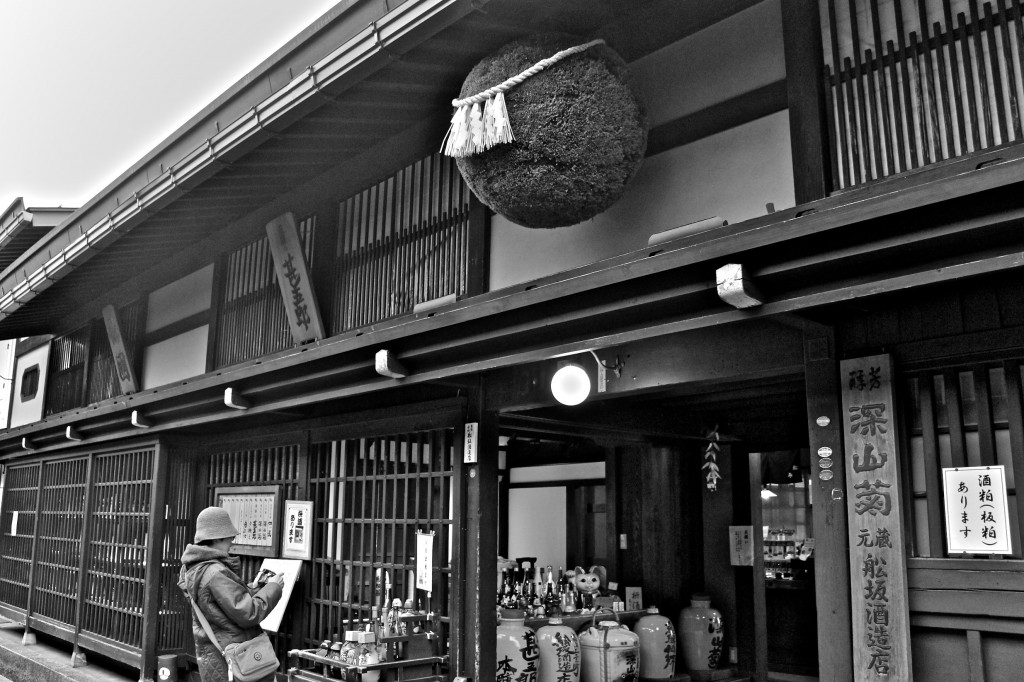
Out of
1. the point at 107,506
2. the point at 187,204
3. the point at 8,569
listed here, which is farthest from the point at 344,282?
the point at 8,569

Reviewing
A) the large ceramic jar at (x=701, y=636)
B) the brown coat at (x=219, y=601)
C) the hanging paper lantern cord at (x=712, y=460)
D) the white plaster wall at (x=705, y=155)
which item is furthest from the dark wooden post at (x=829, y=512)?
the large ceramic jar at (x=701, y=636)

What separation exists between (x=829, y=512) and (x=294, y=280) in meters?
5.45

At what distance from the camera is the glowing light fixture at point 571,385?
611 centimetres

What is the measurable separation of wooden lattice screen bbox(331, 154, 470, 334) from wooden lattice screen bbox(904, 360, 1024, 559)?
358 cm

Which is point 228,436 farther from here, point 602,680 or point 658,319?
point 658,319

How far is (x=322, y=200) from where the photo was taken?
335 inches

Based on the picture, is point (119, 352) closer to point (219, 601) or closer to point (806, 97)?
point (219, 601)

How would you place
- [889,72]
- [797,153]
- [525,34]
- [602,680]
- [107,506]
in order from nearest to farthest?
[889,72]
[797,153]
[525,34]
[602,680]
[107,506]

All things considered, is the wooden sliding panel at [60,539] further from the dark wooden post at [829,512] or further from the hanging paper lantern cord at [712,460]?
the dark wooden post at [829,512]

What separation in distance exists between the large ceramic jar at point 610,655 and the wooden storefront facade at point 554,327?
1456mm

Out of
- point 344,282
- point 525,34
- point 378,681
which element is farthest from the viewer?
point 344,282

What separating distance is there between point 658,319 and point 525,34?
2.03 metres

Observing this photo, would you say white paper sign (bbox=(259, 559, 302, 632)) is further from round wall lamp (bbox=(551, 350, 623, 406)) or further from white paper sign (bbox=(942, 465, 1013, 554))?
white paper sign (bbox=(942, 465, 1013, 554))

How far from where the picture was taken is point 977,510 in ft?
13.6
